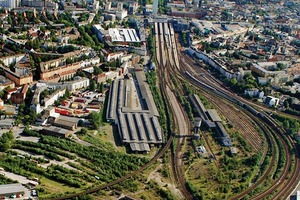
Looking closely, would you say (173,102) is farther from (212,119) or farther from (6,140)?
(6,140)

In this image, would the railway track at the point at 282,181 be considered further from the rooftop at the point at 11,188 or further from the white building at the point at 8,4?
the white building at the point at 8,4

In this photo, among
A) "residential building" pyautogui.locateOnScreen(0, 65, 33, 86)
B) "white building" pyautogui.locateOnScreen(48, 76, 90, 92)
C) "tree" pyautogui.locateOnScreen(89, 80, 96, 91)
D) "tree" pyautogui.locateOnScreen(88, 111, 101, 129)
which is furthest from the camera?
"tree" pyautogui.locateOnScreen(89, 80, 96, 91)

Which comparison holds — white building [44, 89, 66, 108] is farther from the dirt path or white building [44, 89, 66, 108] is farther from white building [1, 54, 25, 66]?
the dirt path

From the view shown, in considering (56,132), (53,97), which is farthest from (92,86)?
(56,132)

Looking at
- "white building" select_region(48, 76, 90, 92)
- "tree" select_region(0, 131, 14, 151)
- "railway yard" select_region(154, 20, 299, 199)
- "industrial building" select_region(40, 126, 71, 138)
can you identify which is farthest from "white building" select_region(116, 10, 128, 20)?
"tree" select_region(0, 131, 14, 151)

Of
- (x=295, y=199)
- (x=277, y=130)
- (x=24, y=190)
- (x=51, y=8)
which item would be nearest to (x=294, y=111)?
(x=277, y=130)

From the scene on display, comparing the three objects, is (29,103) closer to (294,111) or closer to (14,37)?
(14,37)
